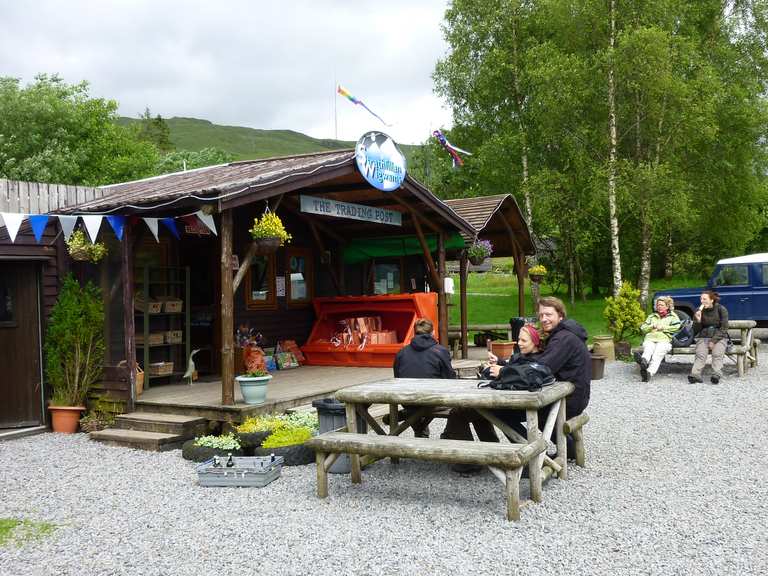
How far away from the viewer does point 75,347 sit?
818cm

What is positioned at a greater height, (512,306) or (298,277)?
(298,277)

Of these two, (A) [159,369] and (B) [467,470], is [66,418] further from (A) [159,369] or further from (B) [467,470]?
(B) [467,470]

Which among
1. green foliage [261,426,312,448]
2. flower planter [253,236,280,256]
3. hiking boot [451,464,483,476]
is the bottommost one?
hiking boot [451,464,483,476]

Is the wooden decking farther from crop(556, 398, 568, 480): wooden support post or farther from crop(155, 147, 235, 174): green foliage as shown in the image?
crop(155, 147, 235, 174): green foliage

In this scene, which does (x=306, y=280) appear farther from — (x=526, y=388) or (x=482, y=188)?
(x=482, y=188)

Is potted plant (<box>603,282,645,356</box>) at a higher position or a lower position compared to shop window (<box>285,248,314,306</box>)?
lower

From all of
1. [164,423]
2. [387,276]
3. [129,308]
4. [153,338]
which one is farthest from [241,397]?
[387,276]

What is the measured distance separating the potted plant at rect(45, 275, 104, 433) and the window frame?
3.16 metres

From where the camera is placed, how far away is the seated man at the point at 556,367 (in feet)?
18.2

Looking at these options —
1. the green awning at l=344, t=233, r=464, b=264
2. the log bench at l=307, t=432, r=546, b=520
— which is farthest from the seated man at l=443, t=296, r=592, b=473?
the green awning at l=344, t=233, r=464, b=264

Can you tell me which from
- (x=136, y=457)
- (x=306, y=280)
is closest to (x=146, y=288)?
(x=136, y=457)

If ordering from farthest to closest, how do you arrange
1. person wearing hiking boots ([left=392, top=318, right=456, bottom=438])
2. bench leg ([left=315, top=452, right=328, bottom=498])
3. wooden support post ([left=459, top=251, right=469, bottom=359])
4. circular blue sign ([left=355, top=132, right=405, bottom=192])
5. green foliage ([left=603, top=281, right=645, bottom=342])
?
green foliage ([left=603, top=281, right=645, bottom=342]) → wooden support post ([left=459, top=251, right=469, bottom=359]) → circular blue sign ([left=355, top=132, right=405, bottom=192]) → person wearing hiking boots ([left=392, top=318, right=456, bottom=438]) → bench leg ([left=315, top=452, right=328, bottom=498])

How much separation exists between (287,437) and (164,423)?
5.42 ft

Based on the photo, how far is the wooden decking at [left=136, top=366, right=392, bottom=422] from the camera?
735 cm
